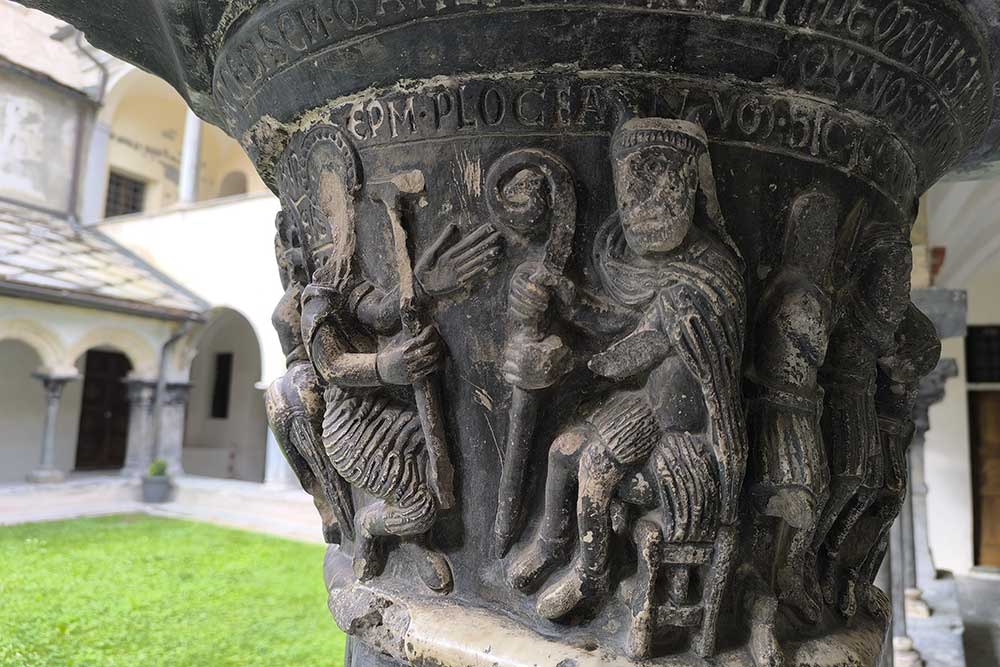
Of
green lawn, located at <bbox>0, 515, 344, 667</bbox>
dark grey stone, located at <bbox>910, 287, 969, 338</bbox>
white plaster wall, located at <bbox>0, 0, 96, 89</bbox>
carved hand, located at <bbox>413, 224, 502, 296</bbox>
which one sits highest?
white plaster wall, located at <bbox>0, 0, 96, 89</bbox>

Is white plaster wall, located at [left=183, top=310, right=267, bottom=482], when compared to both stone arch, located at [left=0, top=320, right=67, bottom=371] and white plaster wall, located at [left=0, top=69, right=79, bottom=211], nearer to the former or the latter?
white plaster wall, located at [left=0, top=69, right=79, bottom=211]

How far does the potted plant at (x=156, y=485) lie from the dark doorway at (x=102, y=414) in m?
3.61

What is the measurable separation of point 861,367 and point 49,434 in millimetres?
12463

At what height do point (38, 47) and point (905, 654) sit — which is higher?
point (38, 47)

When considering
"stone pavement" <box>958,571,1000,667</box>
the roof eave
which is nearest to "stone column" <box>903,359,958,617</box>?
"stone pavement" <box>958,571,1000,667</box>

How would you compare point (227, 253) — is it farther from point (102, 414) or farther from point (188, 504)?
point (102, 414)

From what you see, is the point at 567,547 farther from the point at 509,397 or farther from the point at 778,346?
the point at 778,346

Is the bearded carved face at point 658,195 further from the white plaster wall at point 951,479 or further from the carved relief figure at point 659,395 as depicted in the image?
the white plaster wall at point 951,479

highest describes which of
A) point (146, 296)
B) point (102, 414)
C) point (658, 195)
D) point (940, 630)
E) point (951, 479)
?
point (146, 296)

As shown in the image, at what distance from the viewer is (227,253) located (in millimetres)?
11695

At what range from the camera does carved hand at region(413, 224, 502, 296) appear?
1086 mm

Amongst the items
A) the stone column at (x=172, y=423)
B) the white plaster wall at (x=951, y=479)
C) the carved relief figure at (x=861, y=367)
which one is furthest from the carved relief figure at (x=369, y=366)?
the stone column at (x=172, y=423)

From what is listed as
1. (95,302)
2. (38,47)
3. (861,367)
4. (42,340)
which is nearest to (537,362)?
(861,367)

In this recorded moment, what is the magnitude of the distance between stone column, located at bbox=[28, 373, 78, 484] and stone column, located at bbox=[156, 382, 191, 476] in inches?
59.7
